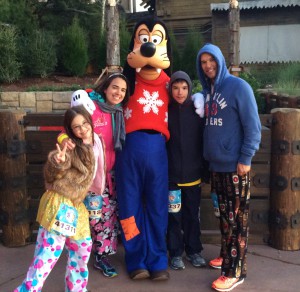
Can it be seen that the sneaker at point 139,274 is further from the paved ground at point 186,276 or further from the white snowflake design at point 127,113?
the white snowflake design at point 127,113

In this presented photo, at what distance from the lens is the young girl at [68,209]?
248 cm

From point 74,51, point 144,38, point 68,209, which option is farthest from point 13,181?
point 74,51

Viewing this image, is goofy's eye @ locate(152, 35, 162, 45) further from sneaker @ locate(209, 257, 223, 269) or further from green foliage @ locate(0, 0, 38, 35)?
green foliage @ locate(0, 0, 38, 35)

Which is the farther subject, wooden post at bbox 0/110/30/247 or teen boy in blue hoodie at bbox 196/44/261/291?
wooden post at bbox 0/110/30/247

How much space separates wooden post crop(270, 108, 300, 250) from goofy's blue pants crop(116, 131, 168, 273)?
1.00 m

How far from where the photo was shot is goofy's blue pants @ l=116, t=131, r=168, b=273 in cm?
300

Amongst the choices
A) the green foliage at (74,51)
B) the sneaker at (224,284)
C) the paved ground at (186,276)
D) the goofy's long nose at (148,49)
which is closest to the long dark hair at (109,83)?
the goofy's long nose at (148,49)

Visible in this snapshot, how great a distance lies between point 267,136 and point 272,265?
1.01 m

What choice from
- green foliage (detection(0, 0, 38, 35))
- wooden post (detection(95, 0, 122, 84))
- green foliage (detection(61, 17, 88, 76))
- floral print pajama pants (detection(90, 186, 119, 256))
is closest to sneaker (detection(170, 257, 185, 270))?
floral print pajama pants (detection(90, 186, 119, 256))

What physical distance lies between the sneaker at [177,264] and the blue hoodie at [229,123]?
0.79 metres

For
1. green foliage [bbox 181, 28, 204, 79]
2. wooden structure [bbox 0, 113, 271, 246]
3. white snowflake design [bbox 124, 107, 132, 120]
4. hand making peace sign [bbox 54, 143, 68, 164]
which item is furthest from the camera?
green foliage [bbox 181, 28, 204, 79]

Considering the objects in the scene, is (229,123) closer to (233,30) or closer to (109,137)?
(109,137)

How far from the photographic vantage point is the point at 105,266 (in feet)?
10.4

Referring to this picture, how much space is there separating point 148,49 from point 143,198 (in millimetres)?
1061
